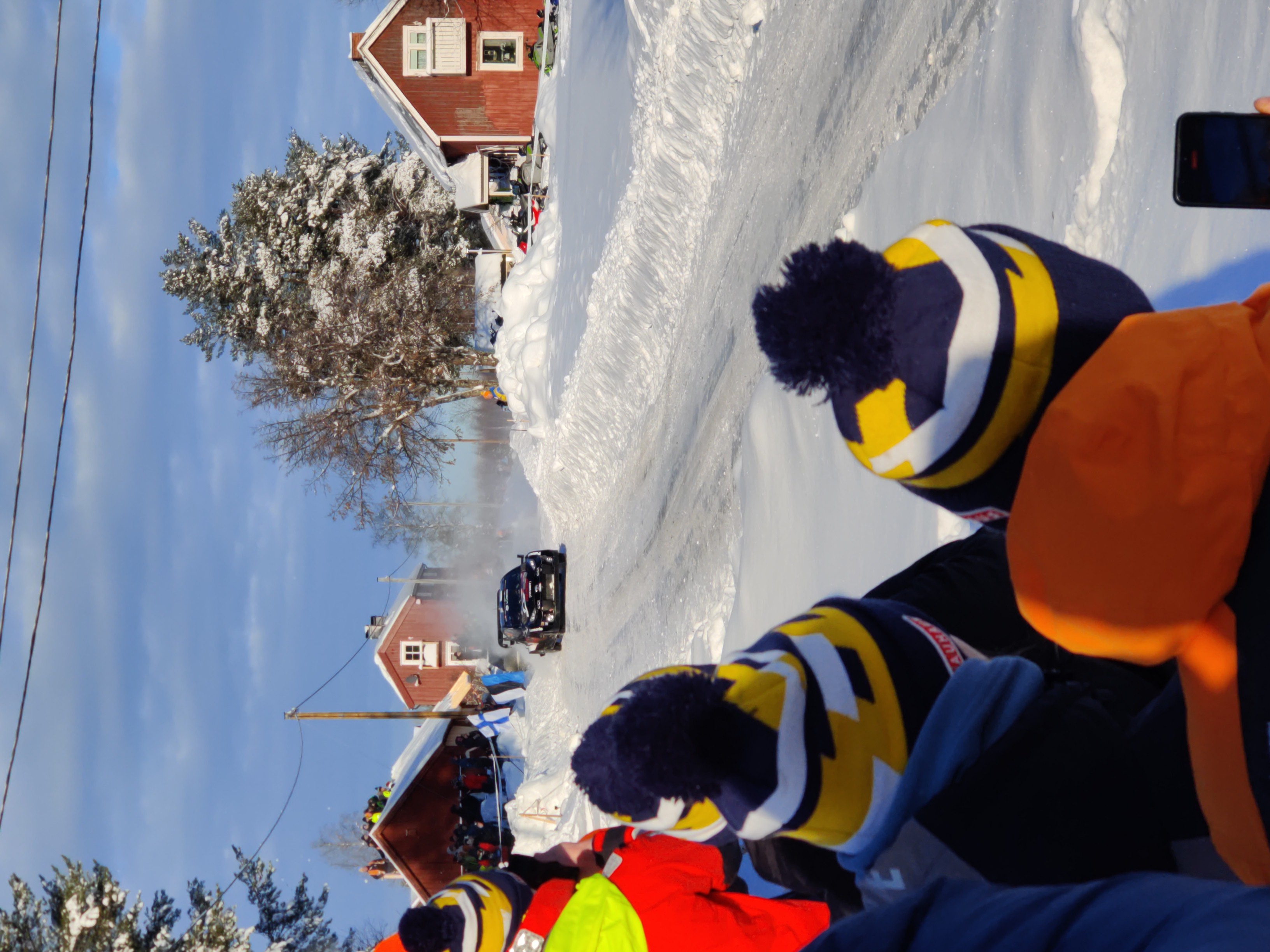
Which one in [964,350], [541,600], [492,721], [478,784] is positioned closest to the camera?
[964,350]

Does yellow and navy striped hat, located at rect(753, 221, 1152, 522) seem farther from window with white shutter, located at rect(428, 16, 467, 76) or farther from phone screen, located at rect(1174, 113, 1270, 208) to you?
window with white shutter, located at rect(428, 16, 467, 76)

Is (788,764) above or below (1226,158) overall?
below

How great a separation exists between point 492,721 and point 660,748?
546 inches

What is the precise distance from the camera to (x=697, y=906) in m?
4.25

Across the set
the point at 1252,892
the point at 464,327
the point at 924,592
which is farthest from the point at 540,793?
the point at 464,327

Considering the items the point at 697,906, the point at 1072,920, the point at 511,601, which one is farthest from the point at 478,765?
the point at 1072,920

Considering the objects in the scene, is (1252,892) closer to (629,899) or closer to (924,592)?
(924,592)

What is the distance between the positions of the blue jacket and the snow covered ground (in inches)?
107

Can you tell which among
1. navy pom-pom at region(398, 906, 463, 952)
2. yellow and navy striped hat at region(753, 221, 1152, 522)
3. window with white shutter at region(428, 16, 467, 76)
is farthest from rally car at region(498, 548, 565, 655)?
window with white shutter at region(428, 16, 467, 76)

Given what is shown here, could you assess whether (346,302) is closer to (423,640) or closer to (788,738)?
(423,640)

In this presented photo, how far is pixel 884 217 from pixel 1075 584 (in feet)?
13.0

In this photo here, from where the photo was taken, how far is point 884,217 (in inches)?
206

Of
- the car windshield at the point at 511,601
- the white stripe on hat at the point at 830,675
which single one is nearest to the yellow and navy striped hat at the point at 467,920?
the white stripe on hat at the point at 830,675

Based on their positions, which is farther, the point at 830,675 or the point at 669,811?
the point at 669,811
